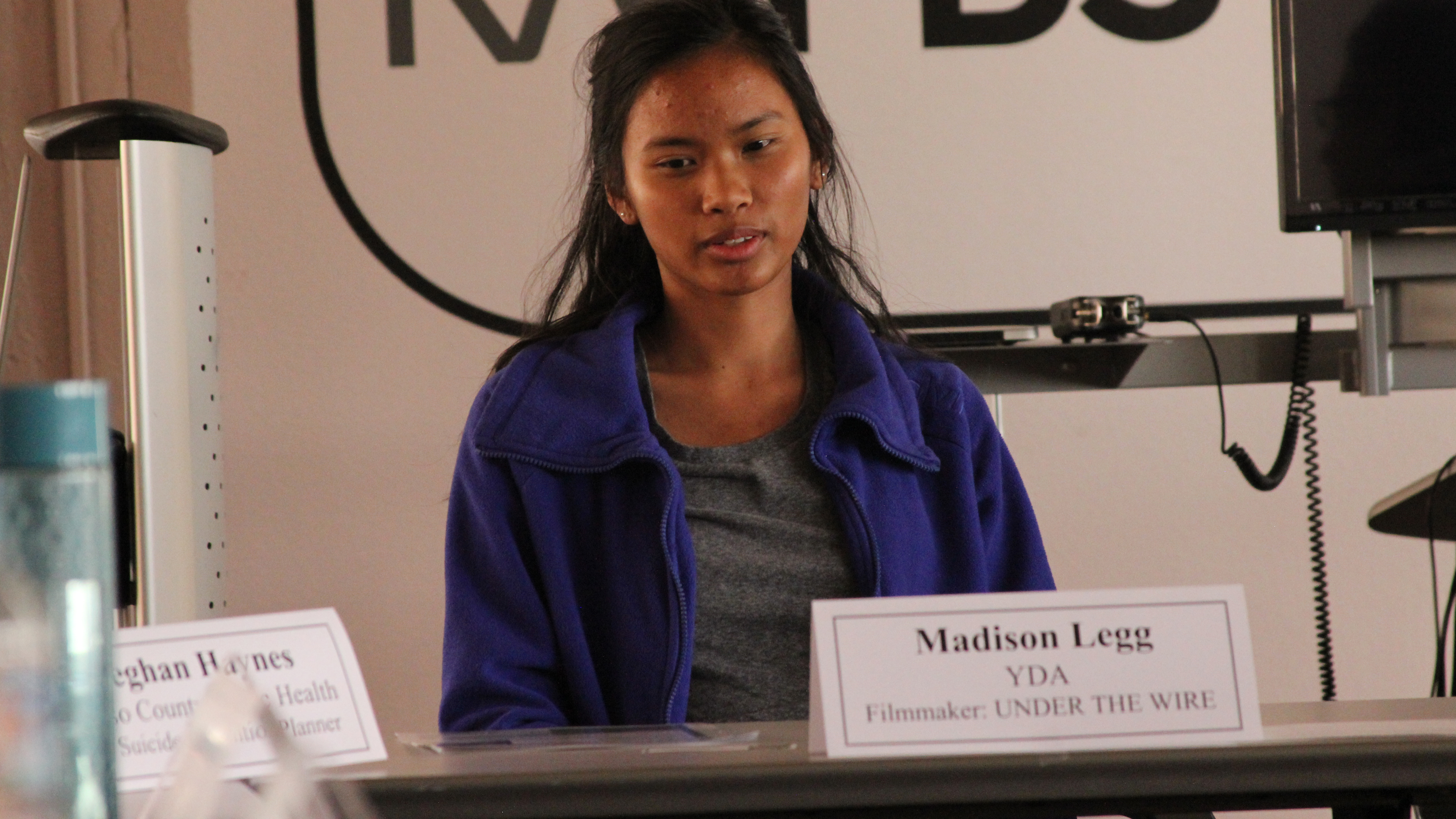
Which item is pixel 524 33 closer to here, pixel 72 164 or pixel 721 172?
pixel 72 164

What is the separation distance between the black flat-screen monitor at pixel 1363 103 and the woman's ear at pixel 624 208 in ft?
2.48

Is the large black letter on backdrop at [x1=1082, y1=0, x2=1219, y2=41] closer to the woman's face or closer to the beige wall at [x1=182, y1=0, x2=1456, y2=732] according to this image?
the beige wall at [x1=182, y1=0, x2=1456, y2=732]

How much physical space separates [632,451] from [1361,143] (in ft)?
3.12

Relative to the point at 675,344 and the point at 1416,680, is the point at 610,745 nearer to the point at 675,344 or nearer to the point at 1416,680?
the point at 675,344

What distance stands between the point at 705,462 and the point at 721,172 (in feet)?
0.80

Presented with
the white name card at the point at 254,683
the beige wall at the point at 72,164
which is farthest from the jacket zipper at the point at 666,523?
the beige wall at the point at 72,164

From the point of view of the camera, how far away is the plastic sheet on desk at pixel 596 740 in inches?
26.5

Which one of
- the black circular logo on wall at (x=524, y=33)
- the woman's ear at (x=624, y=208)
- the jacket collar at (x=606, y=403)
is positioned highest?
the black circular logo on wall at (x=524, y=33)

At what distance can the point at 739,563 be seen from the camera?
1.17 metres

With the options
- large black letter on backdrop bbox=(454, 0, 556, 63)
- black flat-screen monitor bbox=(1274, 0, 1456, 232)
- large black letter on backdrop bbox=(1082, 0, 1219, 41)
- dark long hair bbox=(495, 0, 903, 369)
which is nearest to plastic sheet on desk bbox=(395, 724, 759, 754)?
dark long hair bbox=(495, 0, 903, 369)

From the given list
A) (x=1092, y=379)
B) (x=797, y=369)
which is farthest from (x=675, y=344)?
(x=1092, y=379)

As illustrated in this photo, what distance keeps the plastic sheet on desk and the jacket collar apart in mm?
389

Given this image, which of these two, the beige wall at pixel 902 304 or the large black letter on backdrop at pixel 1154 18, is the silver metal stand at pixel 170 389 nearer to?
the beige wall at pixel 902 304

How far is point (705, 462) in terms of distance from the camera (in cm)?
121
